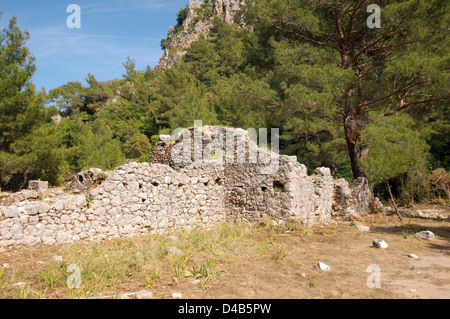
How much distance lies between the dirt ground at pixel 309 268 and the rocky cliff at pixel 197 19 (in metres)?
75.2

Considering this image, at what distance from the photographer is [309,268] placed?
512 centimetres

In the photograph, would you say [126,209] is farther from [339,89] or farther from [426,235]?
[339,89]

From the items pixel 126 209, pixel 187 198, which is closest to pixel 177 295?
pixel 126 209

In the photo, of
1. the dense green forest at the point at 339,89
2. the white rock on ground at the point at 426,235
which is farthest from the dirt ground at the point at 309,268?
the dense green forest at the point at 339,89

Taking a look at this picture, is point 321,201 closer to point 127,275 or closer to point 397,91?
point 397,91

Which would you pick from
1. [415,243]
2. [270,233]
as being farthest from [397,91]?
[270,233]

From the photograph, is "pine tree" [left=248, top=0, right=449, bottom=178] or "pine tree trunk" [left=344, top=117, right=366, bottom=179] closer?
"pine tree" [left=248, top=0, right=449, bottom=178]

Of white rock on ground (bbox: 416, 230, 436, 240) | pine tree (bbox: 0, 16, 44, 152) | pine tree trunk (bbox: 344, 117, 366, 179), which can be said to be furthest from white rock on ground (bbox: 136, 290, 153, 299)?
pine tree (bbox: 0, 16, 44, 152)

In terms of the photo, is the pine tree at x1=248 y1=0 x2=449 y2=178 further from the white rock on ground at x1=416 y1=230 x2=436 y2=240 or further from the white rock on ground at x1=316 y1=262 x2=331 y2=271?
the white rock on ground at x1=316 y1=262 x2=331 y2=271

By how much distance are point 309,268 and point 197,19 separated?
97869 millimetres

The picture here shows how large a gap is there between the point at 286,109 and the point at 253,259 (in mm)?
7364

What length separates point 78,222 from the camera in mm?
6289

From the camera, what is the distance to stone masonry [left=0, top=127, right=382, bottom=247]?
5.98 metres

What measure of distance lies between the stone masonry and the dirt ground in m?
0.58
